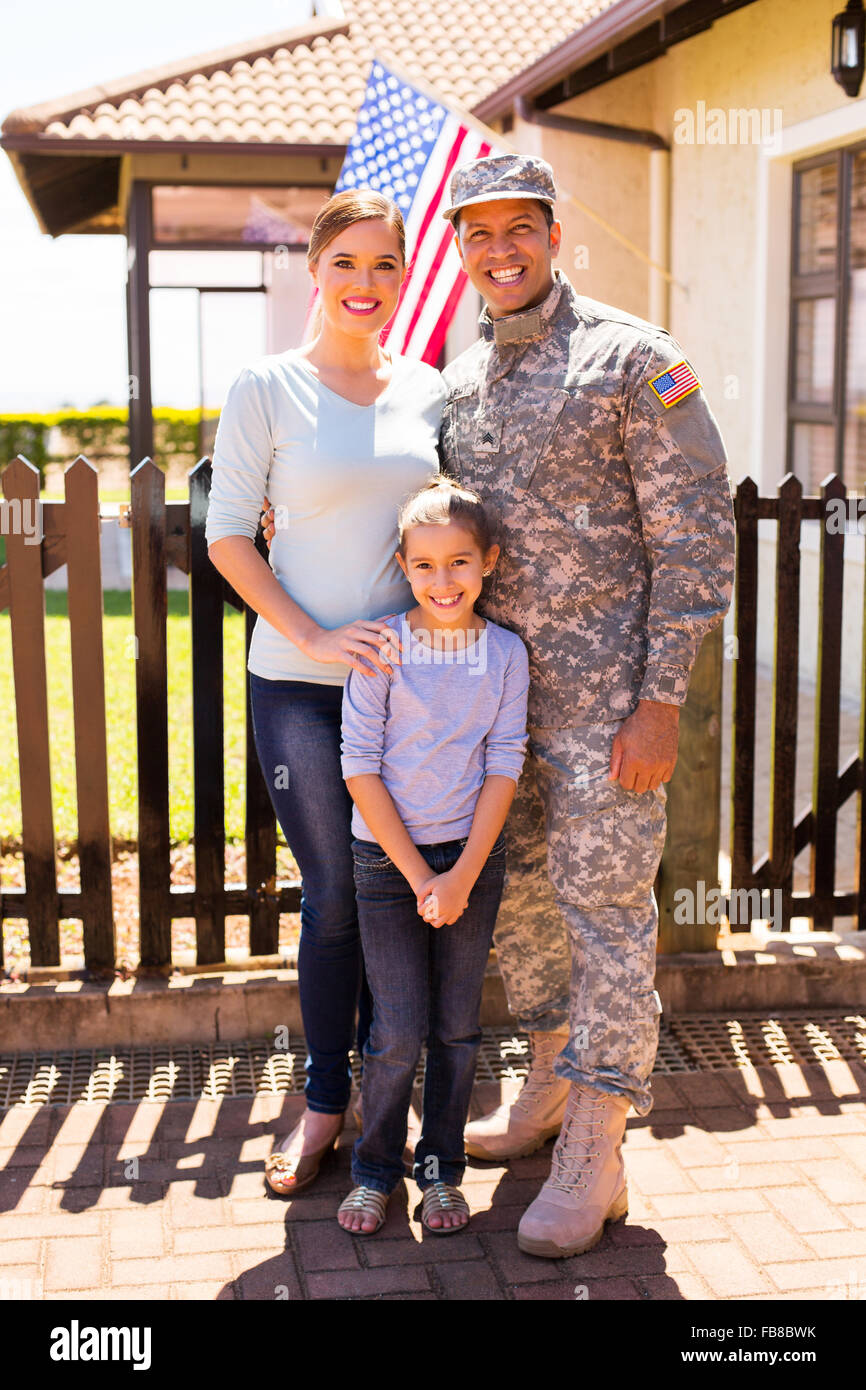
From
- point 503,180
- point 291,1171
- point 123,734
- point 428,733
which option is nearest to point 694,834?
point 428,733

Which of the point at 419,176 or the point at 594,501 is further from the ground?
the point at 419,176

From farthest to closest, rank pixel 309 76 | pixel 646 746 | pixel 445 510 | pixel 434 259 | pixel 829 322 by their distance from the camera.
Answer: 1. pixel 309 76
2. pixel 829 322
3. pixel 434 259
4. pixel 646 746
5. pixel 445 510

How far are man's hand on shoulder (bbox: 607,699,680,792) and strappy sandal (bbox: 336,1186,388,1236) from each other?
1.00 metres

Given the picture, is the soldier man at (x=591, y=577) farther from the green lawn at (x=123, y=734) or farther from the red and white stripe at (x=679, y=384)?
the green lawn at (x=123, y=734)

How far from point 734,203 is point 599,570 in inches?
277

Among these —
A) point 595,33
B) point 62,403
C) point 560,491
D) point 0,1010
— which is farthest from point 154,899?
point 62,403

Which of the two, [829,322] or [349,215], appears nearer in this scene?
[349,215]

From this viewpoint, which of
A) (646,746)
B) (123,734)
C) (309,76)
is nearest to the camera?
(646,746)

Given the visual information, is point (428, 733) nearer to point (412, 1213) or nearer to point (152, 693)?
point (412, 1213)

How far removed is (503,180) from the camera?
2.69 m

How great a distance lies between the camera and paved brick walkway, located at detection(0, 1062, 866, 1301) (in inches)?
102

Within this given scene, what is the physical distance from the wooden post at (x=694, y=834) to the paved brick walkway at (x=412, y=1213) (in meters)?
0.57
